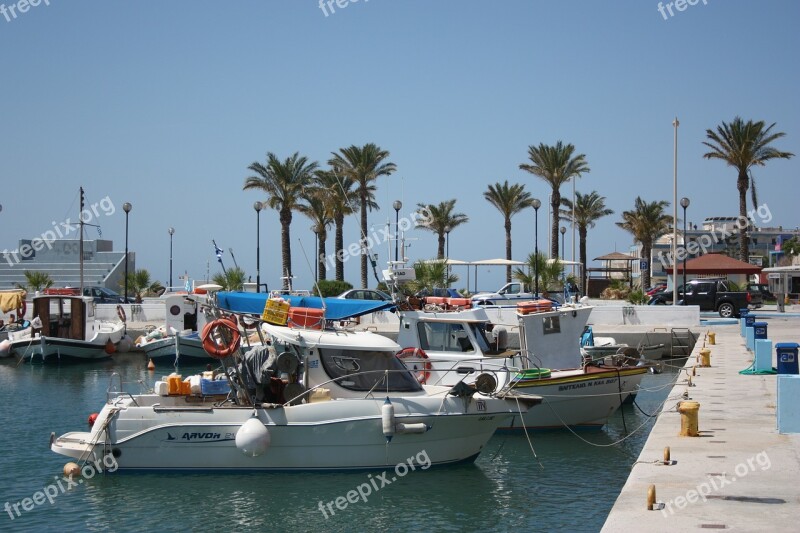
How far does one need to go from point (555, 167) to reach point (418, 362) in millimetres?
45960

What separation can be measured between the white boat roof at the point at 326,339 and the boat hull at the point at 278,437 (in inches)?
42.3

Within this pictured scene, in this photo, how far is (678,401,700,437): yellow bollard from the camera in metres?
14.4

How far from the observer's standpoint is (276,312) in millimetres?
15977

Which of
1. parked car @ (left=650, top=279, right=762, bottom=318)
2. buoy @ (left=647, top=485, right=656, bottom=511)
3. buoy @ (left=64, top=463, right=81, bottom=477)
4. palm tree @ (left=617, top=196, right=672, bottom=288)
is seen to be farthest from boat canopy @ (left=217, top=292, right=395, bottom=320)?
palm tree @ (left=617, top=196, right=672, bottom=288)

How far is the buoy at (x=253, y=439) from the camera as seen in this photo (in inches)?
567

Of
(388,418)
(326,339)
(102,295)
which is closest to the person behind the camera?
(388,418)

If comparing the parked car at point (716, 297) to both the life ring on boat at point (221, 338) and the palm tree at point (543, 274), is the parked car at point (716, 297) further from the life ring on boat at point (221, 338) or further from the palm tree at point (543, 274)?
the life ring on boat at point (221, 338)

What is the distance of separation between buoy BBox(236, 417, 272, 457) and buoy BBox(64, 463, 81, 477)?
3.07m

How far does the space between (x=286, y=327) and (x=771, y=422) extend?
8717 millimetres

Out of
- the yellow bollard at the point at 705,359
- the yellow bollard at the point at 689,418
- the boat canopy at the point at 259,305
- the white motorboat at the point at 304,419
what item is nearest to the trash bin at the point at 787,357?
the yellow bollard at the point at 689,418

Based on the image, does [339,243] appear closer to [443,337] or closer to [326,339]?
[443,337]

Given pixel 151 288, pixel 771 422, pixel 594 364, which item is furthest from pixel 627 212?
pixel 771 422

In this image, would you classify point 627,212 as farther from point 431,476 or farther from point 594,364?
point 431,476

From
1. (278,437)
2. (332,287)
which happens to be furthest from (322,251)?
(278,437)
